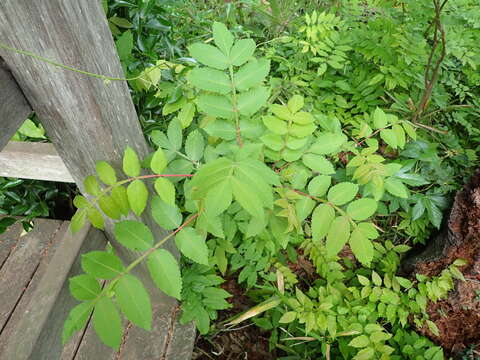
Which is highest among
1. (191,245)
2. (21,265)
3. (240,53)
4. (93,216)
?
(240,53)

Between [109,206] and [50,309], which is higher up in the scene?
[109,206]

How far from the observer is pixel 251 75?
0.89 m

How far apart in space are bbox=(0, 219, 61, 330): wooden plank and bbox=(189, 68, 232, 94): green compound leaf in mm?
1407

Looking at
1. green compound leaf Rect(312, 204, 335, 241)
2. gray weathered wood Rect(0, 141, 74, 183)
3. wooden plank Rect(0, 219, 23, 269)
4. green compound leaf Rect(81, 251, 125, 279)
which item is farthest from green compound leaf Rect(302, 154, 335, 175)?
wooden plank Rect(0, 219, 23, 269)

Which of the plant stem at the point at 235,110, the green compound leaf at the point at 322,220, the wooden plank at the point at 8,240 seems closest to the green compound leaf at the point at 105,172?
the plant stem at the point at 235,110

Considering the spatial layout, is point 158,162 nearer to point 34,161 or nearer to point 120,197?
point 120,197

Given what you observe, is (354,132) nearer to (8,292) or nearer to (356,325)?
(356,325)

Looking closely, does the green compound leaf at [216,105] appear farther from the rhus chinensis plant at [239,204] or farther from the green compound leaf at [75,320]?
the green compound leaf at [75,320]

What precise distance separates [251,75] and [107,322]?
0.71 metres

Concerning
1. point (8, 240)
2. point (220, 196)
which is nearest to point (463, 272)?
point (220, 196)

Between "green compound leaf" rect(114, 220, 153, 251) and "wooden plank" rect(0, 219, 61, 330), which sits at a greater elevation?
"green compound leaf" rect(114, 220, 153, 251)

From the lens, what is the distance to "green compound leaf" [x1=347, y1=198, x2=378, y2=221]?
2.73ft

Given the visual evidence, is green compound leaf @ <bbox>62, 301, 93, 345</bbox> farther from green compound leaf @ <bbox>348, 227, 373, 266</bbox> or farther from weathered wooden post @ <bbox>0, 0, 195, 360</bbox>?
green compound leaf @ <bbox>348, 227, 373, 266</bbox>

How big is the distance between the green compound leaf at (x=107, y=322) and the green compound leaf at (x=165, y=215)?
0.77ft
